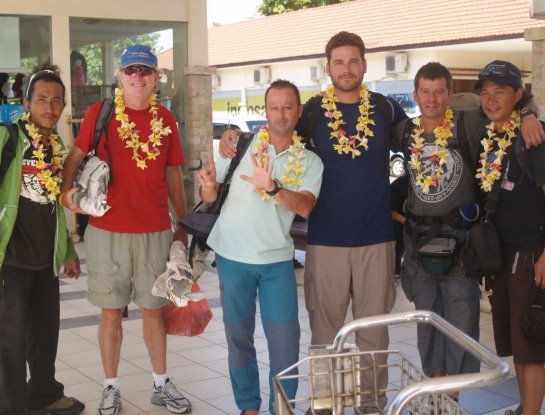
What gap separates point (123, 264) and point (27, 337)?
67 centimetres

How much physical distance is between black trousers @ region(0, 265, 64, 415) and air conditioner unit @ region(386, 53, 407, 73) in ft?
61.1

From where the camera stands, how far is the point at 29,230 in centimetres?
441

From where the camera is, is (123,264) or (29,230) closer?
(29,230)

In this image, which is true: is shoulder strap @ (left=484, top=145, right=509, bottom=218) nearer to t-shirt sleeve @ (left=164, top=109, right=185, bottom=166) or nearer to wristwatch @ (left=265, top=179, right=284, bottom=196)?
wristwatch @ (left=265, top=179, right=284, bottom=196)

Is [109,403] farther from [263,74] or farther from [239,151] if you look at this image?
[263,74]

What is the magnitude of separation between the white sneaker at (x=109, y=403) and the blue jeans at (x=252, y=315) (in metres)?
0.74

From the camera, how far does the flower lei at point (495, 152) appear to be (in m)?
4.15

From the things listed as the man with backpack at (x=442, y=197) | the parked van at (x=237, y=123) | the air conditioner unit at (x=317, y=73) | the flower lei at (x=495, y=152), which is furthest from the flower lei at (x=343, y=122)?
the air conditioner unit at (x=317, y=73)

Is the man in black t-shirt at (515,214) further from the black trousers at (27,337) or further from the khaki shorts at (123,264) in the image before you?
the black trousers at (27,337)

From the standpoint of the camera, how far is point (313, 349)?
8.90ft

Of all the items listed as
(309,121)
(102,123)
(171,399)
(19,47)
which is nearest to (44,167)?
(102,123)

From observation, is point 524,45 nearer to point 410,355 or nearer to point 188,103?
point 188,103

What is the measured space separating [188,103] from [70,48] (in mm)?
2092

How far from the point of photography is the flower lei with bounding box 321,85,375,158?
4.30 m
